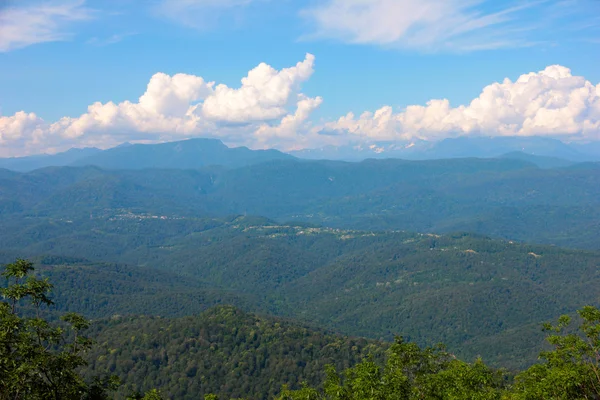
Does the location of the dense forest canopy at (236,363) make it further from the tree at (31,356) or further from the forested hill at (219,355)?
the forested hill at (219,355)

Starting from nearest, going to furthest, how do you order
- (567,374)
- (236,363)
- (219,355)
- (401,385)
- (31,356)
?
(31,356) < (567,374) < (401,385) < (236,363) < (219,355)

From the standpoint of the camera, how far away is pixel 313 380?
5167 inches

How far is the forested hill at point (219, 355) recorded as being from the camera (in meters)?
129

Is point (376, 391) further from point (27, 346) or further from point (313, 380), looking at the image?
point (313, 380)

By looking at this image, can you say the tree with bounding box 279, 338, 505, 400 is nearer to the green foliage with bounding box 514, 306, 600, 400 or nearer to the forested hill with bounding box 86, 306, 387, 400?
the green foliage with bounding box 514, 306, 600, 400

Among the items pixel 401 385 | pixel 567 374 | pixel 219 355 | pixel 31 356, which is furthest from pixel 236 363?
pixel 567 374

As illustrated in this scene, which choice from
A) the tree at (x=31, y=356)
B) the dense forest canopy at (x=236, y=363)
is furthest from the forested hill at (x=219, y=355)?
the tree at (x=31, y=356)

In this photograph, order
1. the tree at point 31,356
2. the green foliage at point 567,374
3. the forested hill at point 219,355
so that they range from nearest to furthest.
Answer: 1. the tree at point 31,356
2. the green foliage at point 567,374
3. the forested hill at point 219,355

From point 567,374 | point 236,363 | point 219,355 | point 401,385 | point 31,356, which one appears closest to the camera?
point 31,356

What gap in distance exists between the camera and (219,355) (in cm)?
14262

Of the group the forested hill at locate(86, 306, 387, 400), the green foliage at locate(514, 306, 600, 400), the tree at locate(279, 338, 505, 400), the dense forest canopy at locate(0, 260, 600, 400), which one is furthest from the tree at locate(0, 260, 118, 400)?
the forested hill at locate(86, 306, 387, 400)

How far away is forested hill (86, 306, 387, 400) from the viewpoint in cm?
12925

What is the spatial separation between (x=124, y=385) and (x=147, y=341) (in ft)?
74.8

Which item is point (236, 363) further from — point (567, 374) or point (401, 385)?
point (567, 374)
